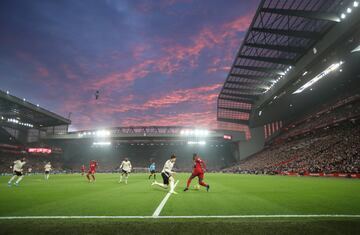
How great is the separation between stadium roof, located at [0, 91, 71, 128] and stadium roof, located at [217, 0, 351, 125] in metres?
44.2

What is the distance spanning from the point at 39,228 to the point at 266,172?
43595mm

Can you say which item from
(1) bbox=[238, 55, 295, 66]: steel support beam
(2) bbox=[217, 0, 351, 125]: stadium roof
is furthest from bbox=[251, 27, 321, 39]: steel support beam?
(1) bbox=[238, 55, 295, 66]: steel support beam

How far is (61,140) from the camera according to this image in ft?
259

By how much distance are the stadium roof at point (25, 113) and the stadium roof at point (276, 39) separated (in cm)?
4423

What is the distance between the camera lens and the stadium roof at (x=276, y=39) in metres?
25.7

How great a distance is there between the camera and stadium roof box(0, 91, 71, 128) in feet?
160

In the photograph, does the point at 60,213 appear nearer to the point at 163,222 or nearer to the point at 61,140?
the point at 163,222

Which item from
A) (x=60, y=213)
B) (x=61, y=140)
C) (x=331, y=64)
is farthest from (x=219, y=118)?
(x=60, y=213)

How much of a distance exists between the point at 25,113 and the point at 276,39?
59.6 m

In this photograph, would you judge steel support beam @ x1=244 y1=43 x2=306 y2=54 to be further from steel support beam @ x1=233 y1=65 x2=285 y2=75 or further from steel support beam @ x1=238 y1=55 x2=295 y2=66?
steel support beam @ x1=233 y1=65 x2=285 y2=75

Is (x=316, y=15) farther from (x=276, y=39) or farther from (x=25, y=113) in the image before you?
(x=25, y=113)

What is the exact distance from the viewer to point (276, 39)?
32969 millimetres

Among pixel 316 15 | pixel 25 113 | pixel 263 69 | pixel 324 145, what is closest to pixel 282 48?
pixel 263 69

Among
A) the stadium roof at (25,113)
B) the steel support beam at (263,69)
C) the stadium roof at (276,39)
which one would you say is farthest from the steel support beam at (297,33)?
the stadium roof at (25,113)
